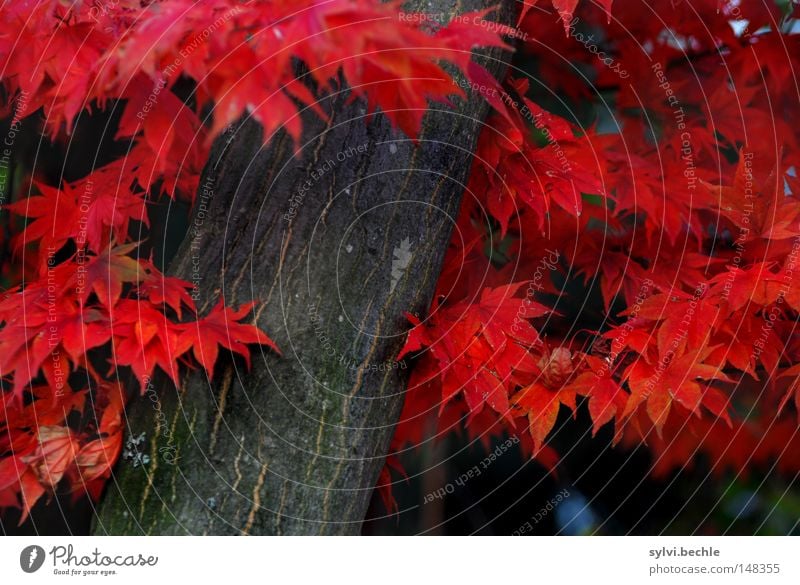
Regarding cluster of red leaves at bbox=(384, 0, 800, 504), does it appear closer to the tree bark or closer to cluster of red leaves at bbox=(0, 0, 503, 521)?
the tree bark

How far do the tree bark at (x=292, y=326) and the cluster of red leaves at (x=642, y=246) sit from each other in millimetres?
84

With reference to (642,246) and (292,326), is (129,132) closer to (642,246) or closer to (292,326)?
(292,326)

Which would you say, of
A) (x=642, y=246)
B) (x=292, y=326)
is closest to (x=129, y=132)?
(x=292, y=326)

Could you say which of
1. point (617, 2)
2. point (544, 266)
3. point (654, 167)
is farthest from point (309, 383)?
point (617, 2)

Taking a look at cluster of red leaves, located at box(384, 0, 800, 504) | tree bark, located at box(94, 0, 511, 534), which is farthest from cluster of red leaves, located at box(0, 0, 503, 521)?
cluster of red leaves, located at box(384, 0, 800, 504)

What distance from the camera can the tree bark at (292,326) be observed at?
817 millimetres

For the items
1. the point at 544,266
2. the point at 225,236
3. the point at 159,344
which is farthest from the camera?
the point at 544,266

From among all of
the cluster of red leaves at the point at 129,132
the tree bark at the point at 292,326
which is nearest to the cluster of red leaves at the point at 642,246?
the tree bark at the point at 292,326

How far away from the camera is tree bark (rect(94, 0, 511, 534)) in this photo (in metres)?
0.82

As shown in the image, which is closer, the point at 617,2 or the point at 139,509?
the point at 139,509

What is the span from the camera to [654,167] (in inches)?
35.7

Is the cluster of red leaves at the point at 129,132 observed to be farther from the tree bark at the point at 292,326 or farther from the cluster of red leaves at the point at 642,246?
the cluster of red leaves at the point at 642,246

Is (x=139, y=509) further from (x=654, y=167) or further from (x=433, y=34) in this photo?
(x=654, y=167)
